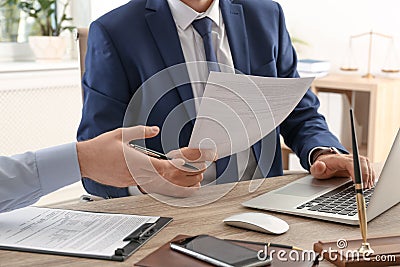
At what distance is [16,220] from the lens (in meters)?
1.25

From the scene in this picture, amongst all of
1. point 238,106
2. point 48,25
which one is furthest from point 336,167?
point 48,25

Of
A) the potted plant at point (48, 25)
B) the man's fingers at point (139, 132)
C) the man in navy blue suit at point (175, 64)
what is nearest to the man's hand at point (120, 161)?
the man's fingers at point (139, 132)

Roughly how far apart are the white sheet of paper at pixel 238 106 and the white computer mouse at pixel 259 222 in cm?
16

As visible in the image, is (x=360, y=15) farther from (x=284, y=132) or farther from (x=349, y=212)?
(x=349, y=212)

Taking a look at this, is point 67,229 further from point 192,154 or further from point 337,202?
point 337,202

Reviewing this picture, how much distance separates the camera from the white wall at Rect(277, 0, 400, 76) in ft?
11.6

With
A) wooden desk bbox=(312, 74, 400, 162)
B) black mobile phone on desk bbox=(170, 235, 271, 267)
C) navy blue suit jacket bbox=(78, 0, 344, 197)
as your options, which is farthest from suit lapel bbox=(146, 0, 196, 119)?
wooden desk bbox=(312, 74, 400, 162)

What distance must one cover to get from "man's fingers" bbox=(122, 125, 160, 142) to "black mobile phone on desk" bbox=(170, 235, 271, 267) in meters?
0.19

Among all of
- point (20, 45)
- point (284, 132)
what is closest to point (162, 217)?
point (284, 132)

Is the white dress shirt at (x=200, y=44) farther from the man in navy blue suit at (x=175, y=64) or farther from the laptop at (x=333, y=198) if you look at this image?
the laptop at (x=333, y=198)

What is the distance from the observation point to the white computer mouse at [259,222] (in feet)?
3.79

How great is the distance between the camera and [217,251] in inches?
40.1

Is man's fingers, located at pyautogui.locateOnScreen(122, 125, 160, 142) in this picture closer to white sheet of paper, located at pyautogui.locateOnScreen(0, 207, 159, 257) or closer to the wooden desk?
white sheet of paper, located at pyautogui.locateOnScreen(0, 207, 159, 257)

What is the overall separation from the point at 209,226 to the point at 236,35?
74 centimetres
